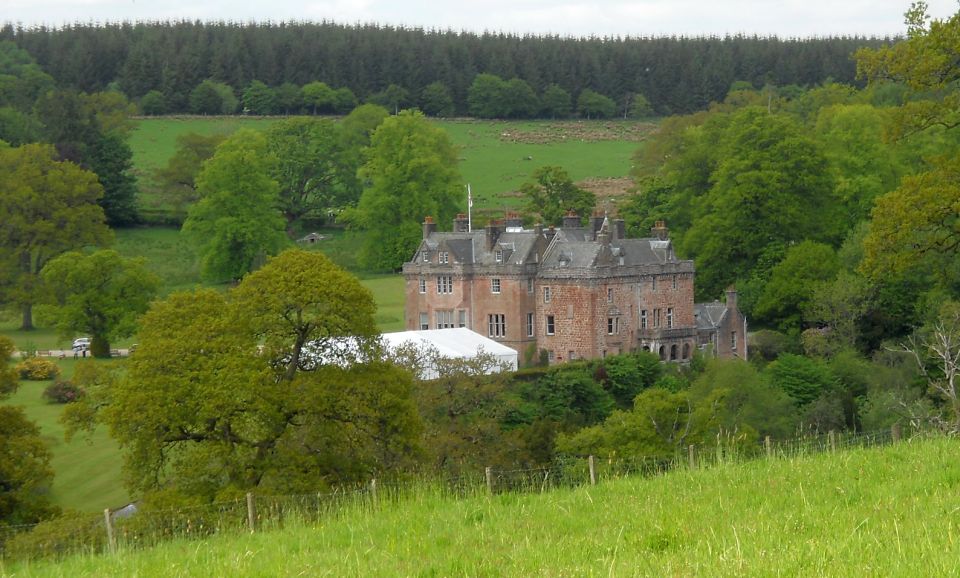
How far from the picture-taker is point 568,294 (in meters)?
58.1

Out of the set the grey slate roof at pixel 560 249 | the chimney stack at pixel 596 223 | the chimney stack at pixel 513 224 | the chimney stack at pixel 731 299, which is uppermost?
the chimney stack at pixel 596 223

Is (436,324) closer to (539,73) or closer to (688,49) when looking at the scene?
(539,73)

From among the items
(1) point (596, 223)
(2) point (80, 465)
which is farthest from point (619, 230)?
(2) point (80, 465)

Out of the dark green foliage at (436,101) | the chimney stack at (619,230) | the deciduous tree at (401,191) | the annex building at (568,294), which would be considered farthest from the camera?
the dark green foliage at (436,101)

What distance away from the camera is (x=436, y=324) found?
6062cm

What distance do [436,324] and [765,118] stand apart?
18.9m

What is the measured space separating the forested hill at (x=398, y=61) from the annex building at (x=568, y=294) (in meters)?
73.9

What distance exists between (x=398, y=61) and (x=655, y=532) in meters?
128

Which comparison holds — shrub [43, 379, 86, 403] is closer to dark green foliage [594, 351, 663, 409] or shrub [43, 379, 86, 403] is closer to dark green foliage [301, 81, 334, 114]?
dark green foliage [594, 351, 663, 409]

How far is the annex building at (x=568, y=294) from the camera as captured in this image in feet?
190

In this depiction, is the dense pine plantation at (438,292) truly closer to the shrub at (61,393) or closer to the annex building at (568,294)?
the shrub at (61,393)

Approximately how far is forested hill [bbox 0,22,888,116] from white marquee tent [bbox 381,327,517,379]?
78.0 m

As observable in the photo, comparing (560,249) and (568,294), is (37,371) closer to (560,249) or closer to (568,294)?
(568,294)

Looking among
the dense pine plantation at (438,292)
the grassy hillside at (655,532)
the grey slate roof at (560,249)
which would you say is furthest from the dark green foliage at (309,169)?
the grassy hillside at (655,532)
